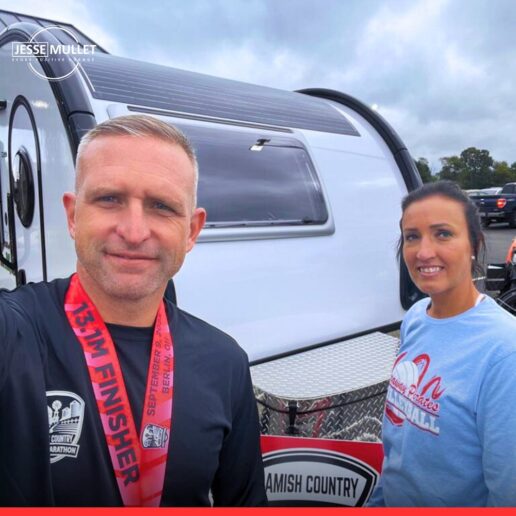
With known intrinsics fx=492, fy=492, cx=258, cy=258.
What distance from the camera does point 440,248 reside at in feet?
4.95

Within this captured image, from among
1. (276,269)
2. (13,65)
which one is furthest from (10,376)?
(13,65)

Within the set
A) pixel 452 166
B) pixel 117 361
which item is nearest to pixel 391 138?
pixel 117 361

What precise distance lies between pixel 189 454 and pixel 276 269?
5.33 ft

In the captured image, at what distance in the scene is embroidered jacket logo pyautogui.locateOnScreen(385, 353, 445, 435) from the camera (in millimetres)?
1342

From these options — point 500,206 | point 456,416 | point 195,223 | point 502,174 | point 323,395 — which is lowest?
point 323,395

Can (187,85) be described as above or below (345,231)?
above

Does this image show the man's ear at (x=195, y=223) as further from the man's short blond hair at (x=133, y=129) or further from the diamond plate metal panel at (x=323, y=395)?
the diamond plate metal panel at (x=323, y=395)

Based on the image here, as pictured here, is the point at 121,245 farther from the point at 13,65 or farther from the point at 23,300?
the point at 13,65

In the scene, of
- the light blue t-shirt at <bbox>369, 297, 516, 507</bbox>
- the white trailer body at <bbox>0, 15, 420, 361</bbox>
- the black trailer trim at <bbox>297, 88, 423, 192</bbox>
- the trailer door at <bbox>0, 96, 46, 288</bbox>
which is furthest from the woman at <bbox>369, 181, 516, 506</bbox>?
the trailer door at <bbox>0, 96, 46, 288</bbox>

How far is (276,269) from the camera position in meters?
2.73

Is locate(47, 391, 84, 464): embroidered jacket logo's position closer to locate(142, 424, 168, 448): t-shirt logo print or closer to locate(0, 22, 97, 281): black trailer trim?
locate(142, 424, 168, 448): t-shirt logo print

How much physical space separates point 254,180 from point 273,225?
0.97ft

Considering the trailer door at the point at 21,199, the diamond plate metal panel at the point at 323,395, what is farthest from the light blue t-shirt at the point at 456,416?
the trailer door at the point at 21,199

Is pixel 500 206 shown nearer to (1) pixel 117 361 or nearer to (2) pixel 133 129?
(2) pixel 133 129
